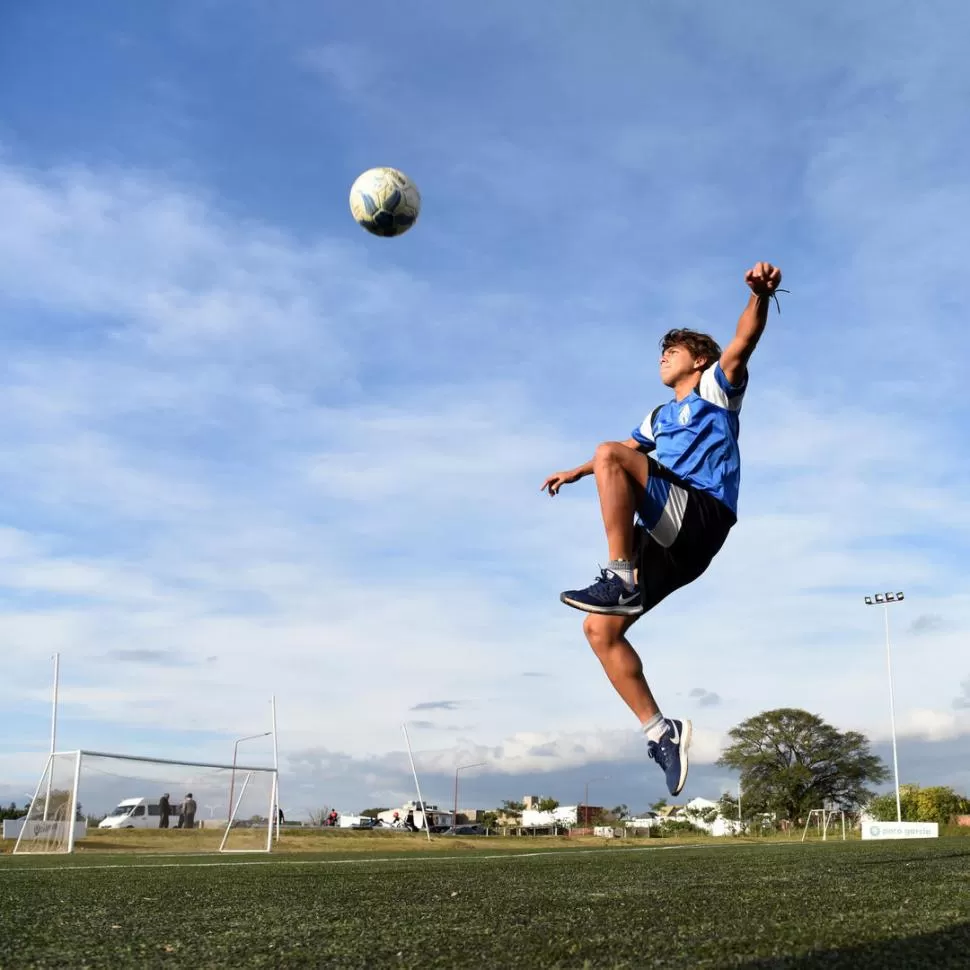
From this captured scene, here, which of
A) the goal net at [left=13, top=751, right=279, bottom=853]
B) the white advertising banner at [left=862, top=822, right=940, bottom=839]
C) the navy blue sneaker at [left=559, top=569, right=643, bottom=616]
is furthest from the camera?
the white advertising banner at [left=862, top=822, right=940, bottom=839]

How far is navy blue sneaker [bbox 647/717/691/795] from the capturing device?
14.6ft

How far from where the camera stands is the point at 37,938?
3.07 m

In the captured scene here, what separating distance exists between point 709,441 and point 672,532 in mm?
531

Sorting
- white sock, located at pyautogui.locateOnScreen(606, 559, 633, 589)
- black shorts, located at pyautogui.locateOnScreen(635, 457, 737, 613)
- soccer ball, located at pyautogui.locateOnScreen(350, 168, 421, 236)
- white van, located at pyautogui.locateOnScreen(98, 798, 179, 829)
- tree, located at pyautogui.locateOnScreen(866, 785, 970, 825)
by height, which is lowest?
tree, located at pyautogui.locateOnScreen(866, 785, 970, 825)

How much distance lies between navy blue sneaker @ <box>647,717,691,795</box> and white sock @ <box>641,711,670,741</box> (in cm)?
2

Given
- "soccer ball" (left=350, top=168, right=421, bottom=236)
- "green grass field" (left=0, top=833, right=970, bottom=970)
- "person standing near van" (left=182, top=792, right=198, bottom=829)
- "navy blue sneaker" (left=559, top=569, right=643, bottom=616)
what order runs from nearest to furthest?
"green grass field" (left=0, top=833, right=970, bottom=970)
"navy blue sneaker" (left=559, top=569, right=643, bottom=616)
"soccer ball" (left=350, top=168, right=421, bottom=236)
"person standing near van" (left=182, top=792, right=198, bottom=829)

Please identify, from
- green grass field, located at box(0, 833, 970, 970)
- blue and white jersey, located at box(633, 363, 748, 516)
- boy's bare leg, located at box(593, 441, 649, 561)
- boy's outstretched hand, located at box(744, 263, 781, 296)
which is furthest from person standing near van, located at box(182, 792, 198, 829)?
boy's outstretched hand, located at box(744, 263, 781, 296)

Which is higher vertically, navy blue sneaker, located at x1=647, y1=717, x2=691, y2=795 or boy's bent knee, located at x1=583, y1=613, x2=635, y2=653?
boy's bent knee, located at x1=583, y1=613, x2=635, y2=653

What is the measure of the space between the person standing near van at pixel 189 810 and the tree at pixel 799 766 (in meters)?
53.8

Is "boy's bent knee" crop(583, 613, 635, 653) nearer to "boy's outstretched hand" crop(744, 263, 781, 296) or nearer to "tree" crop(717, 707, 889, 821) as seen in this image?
"boy's outstretched hand" crop(744, 263, 781, 296)

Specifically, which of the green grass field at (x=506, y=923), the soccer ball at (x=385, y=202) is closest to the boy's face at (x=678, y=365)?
the green grass field at (x=506, y=923)

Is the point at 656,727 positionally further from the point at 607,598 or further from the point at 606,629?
the point at 607,598

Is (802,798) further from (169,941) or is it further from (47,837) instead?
(169,941)

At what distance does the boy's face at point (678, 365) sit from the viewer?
507 centimetres
